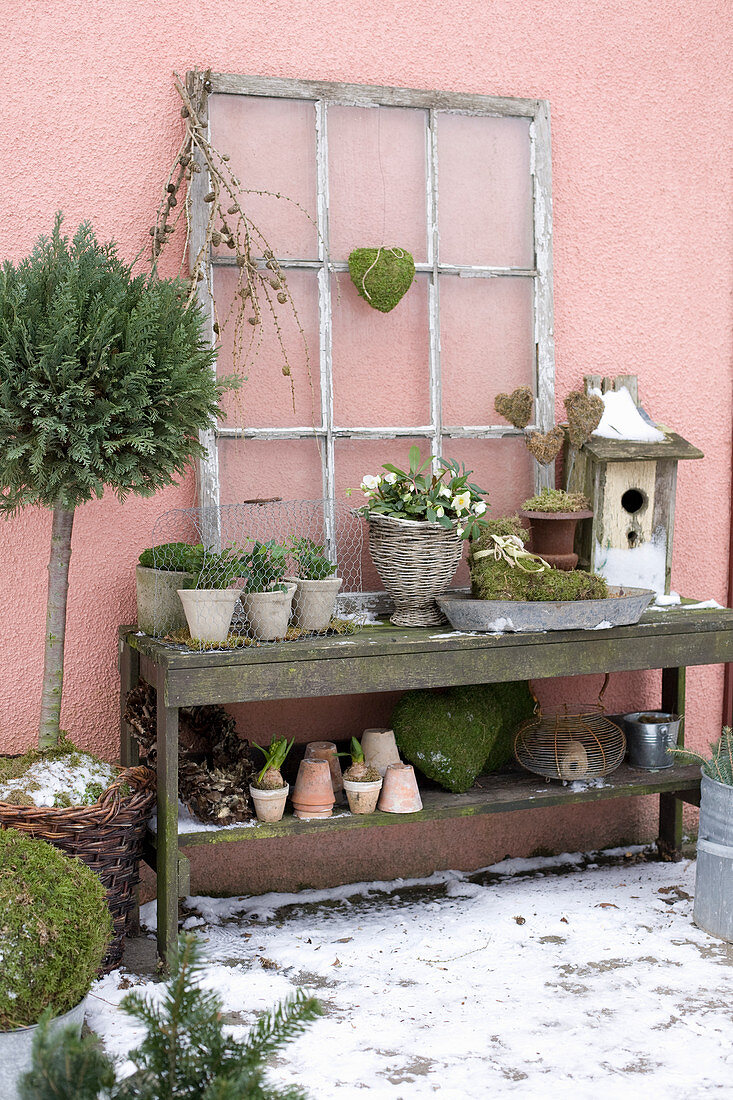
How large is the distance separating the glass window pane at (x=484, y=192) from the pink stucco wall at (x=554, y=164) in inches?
6.0

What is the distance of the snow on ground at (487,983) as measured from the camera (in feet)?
7.59

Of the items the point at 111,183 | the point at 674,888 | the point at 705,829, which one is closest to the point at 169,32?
the point at 111,183

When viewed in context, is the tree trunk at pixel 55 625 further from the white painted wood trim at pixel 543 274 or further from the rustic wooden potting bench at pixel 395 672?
the white painted wood trim at pixel 543 274

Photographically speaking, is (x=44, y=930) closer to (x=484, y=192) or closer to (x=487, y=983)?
(x=487, y=983)

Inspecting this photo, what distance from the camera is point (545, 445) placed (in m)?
3.43

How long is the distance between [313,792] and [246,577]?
2.19 ft

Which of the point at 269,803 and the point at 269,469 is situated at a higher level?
the point at 269,469

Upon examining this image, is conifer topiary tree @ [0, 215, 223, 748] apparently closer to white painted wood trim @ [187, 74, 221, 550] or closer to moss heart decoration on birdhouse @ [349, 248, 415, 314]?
white painted wood trim @ [187, 74, 221, 550]

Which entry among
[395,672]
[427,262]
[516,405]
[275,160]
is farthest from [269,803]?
[275,160]

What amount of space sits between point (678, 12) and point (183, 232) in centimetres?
209

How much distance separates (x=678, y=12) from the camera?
374 centimetres

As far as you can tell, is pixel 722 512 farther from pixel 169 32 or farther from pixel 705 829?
pixel 169 32

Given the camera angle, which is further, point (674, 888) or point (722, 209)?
point (722, 209)

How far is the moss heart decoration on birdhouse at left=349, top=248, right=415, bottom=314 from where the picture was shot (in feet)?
10.6
